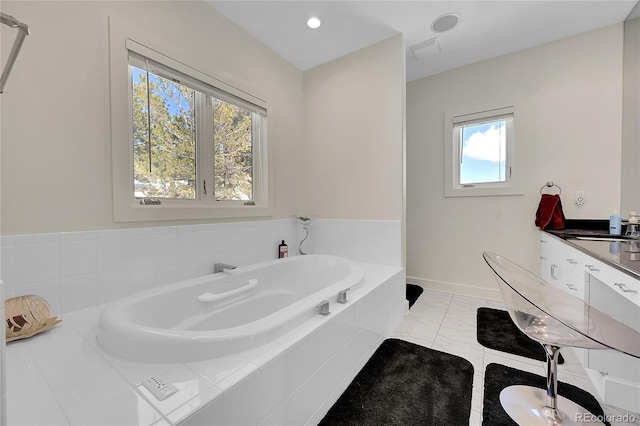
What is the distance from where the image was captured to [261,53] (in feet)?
8.07

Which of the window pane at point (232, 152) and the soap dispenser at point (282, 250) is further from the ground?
the window pane at point (232, 152)

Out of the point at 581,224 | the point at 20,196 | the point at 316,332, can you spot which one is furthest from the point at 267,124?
the point at 581,224

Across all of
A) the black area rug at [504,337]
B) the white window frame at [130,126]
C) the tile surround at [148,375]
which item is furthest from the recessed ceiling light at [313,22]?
the black area rug at [504,337]

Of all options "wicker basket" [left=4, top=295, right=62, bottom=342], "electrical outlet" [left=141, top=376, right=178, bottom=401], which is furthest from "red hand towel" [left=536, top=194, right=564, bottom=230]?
"wicker basket" [left=4, top=295, right=62, bottom=342]

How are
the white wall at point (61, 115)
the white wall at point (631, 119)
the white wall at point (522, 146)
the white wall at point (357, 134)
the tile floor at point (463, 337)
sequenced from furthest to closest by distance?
the white wall at point (357, 134), the white wall at point (522, 146), the white wall at point (631, 119), the tile floor at point (463, 337), the white wall at point (61, 115)

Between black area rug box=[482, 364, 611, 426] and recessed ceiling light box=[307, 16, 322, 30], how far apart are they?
9.47 feet

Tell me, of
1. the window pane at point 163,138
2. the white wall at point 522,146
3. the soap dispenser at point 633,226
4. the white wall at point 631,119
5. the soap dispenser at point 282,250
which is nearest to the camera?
the window pane at point 163,138

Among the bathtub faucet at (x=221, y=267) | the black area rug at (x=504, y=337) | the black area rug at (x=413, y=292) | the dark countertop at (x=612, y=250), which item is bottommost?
the black area rug at (x=504, y=337)

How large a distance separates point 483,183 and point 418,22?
177 cm

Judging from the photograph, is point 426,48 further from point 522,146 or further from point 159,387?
point 159,387

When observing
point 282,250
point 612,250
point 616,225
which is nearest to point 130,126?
point 282,250

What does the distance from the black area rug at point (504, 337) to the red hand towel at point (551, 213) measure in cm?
94

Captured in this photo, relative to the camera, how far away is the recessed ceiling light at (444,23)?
7.08 feet

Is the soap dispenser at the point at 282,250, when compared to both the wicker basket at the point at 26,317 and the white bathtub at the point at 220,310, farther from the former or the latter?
the wicker basket at the point at 26,317
